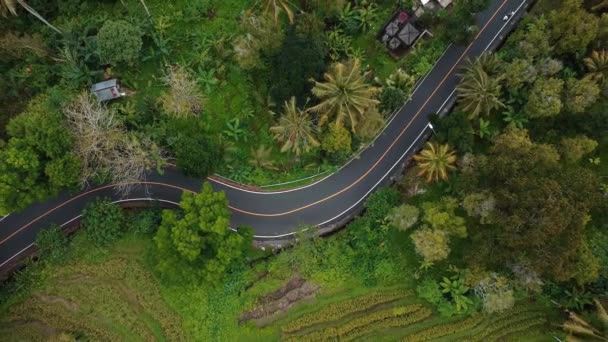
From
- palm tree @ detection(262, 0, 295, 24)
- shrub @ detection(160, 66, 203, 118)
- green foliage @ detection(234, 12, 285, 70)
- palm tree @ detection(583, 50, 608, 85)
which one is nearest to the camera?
palm tree @ detection(583, 50, 608, 85)

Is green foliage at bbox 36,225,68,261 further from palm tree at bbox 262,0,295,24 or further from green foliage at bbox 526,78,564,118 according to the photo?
green foliage at bbox 526,78,564,118

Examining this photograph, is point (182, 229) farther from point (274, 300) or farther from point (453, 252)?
point (453, 252)

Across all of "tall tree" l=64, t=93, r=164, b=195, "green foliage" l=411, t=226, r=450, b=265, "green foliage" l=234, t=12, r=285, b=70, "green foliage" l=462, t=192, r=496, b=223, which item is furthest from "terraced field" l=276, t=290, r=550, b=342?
"green foliage" l=234, t=12, r=285, b=70

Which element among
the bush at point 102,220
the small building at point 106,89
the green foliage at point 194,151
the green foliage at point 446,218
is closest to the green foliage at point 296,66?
the green foliage at point 194,151

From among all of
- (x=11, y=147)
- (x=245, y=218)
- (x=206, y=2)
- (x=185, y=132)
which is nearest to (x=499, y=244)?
(x=245, y=218)

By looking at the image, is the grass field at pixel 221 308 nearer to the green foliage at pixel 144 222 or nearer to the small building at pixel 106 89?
the green foliage at pixel 144 222
